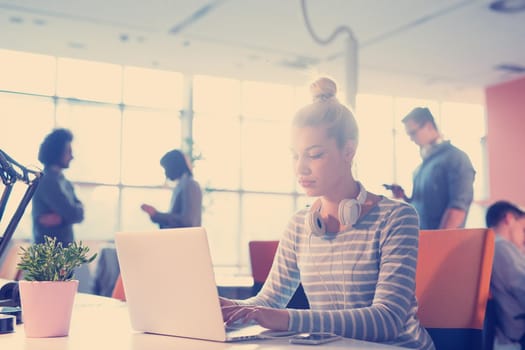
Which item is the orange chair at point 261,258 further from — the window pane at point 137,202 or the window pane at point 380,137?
the window pane at point 380,137

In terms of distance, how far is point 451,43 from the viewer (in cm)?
692

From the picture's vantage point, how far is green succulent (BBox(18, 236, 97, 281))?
48.3 inches

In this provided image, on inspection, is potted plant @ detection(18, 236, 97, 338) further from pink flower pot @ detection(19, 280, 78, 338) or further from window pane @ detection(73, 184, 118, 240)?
window pane @ detection(73, 184, 118, 240)

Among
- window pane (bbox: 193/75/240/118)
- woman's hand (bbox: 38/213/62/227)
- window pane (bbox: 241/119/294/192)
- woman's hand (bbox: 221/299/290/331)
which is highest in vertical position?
window pane (bbox: 193/75/240/118)

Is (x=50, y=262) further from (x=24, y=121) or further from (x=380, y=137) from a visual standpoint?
(x=380, y=137)

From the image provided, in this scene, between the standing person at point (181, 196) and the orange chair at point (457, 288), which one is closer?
the orange chair at point (457, 288)

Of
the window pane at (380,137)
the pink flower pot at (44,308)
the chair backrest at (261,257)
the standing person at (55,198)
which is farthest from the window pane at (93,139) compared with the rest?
the pink flower pot at (44,308)

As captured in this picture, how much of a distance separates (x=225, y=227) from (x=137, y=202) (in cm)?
132

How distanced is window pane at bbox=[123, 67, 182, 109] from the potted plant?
24.2ft

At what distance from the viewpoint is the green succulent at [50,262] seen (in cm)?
123

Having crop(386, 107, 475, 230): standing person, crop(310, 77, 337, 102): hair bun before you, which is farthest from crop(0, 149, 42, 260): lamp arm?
crop(386, 107, 475, 230): standing person

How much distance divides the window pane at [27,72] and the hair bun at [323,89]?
6502 millimetres

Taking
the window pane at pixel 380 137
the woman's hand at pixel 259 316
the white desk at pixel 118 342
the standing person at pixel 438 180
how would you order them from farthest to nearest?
the window pane at pixel 380 137 < the standing person at pixel 438 180 < the woman's hand at pixel 259 316 < the white desk at pixel 118 342

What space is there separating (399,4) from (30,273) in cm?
509
